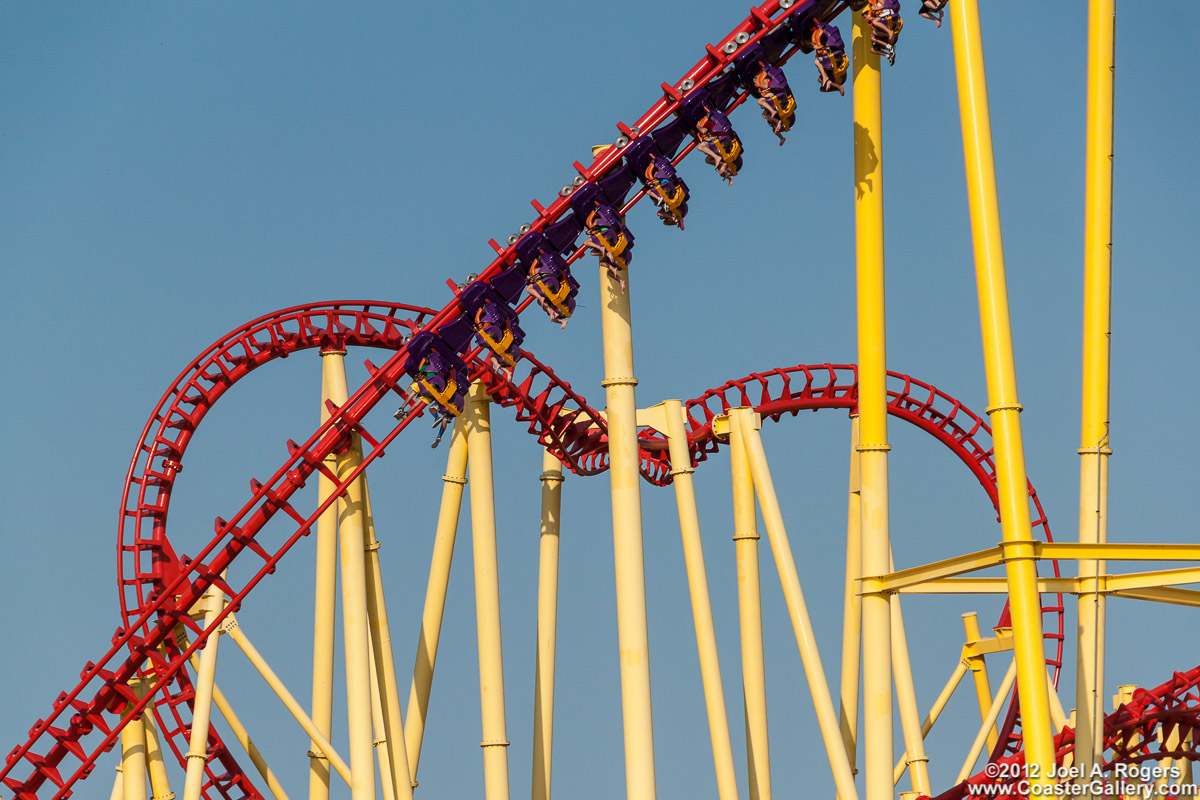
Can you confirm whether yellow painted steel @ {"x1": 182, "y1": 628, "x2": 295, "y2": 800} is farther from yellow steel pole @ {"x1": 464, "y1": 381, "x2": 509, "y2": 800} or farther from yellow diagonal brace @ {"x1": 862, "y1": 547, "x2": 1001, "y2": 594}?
yellow diagonal brace @ {"x1": 862, "y1": 547, "x2": 1001, "y2": 594}

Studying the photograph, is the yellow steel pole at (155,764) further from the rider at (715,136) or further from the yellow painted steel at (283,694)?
the rider at (715,136)

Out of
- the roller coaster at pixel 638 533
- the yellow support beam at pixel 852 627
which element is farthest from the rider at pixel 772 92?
the yellow support beam at pixel 852 627

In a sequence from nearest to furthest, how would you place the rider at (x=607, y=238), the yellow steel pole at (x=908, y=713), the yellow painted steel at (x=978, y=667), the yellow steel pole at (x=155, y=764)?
the rider at (x=607, y=238), the yellow steel pole at (x=155, y=764), the yellow steel pole at (x=908, y=713), the yellow painted steel at (x=978, y=667)

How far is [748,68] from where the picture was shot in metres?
10.9

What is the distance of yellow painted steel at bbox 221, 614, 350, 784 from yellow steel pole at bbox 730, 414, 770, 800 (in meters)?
3.29

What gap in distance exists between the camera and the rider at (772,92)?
1080cm

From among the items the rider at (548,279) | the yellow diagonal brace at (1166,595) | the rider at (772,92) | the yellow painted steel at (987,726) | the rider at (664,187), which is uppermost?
the rider at (772,92)

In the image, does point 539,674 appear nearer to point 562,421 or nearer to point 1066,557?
point 562,421

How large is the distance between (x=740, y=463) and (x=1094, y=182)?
4.85m

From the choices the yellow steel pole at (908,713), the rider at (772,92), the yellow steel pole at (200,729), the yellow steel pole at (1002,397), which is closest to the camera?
the yellow steel pole at (1002,397)

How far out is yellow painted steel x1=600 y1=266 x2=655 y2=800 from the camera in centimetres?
956

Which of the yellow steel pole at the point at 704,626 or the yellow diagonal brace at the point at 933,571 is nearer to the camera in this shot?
the yellow diagonal brace at the point at 933,571

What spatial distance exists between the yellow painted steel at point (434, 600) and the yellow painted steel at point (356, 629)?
93cm

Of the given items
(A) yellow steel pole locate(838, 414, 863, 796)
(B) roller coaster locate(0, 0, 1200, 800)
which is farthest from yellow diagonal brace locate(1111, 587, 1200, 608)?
(A) yellow steel pole locate(838, 414, 863, 796)
